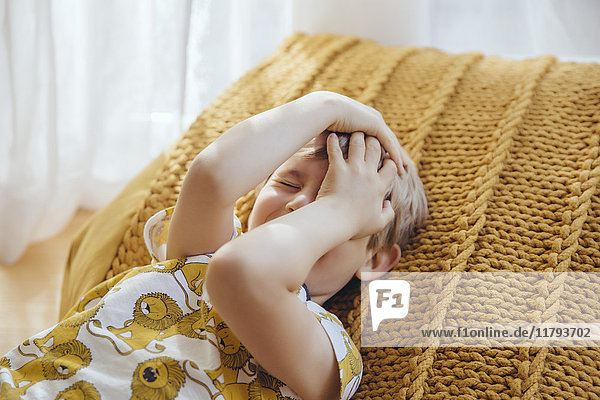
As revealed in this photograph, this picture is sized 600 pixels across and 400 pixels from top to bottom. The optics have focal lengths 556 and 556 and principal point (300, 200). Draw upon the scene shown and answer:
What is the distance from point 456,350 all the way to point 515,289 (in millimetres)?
123

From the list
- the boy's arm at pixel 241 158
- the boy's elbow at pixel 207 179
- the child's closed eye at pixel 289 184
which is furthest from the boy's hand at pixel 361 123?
the boy's elbow at pixel 207 179

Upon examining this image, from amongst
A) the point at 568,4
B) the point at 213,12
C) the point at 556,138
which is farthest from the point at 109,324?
the point at 568,4

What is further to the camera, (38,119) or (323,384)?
(38,119)

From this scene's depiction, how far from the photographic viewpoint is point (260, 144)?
76 cm

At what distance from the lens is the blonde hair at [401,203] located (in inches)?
33.7

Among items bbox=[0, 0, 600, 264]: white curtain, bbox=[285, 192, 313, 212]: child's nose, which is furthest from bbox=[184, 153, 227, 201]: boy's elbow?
bbox=[0, 0, 600, 264]: white curtain

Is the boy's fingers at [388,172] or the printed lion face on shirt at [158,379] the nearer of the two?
the printed lion face on shirt at [158,379]

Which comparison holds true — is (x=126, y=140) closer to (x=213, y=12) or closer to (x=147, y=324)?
(x=213, y=12)

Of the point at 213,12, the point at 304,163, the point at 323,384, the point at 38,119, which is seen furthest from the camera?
the point at 213,12

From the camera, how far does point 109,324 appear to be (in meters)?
0.76

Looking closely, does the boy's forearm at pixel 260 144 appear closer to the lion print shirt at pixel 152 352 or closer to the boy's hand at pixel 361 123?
the boy's hand at pixel 361 123

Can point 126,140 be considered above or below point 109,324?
below

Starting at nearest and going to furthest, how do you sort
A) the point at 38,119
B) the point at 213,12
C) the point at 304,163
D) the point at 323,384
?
the point at 323,384
the point at 304,163
the point at 38,119
the point at 213,12

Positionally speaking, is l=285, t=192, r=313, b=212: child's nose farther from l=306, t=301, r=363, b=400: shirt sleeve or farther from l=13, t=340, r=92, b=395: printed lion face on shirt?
l=13, t=340, r=92, b=395: printed lion face on shirt
